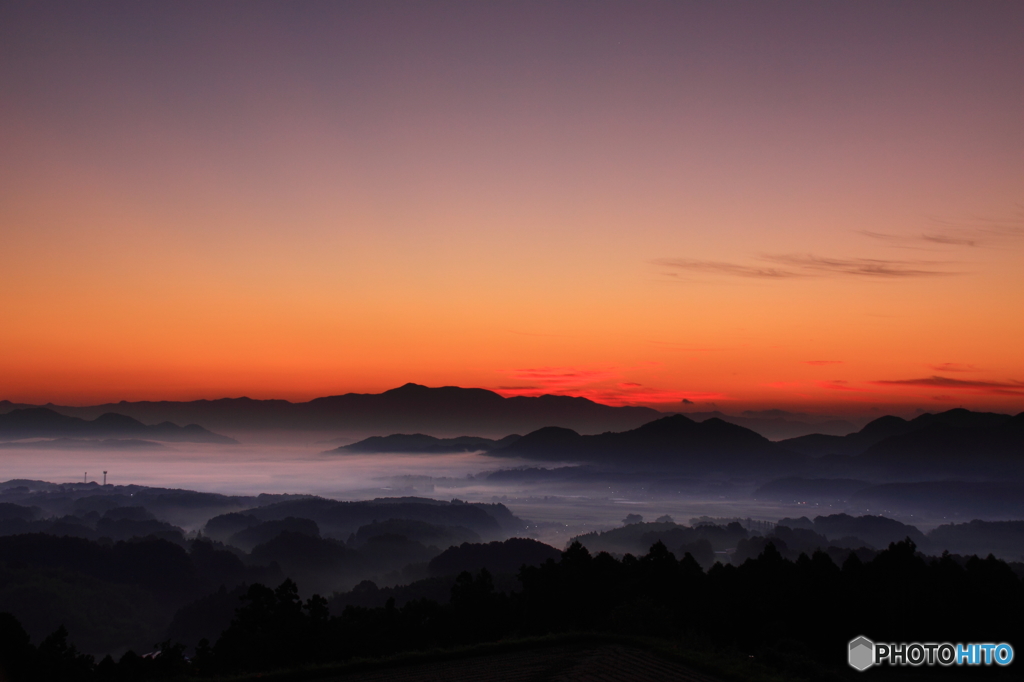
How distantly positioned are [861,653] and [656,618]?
46.5 feet

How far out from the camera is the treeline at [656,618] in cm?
5131

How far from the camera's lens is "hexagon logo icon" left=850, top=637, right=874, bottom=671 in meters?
43.6

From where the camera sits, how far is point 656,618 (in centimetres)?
5097

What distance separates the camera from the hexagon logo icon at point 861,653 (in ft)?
143

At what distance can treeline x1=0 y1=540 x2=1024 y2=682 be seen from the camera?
51.3 metres

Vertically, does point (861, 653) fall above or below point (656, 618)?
below

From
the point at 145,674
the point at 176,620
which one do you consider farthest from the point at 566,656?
the point at 176,620

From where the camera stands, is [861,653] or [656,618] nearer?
[861,653]

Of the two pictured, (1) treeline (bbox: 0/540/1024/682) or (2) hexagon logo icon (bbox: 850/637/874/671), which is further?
(1) treeline (bbox: 0/540/1024/682)

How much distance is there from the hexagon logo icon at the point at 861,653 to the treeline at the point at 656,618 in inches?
75.1

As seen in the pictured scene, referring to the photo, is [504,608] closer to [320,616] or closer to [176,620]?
[320,616]

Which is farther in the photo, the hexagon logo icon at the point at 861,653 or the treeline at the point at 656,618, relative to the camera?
the treeline at the point at 656,618

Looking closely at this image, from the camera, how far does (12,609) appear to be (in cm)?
17075

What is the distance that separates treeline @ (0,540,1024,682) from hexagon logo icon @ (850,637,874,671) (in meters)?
1.91
